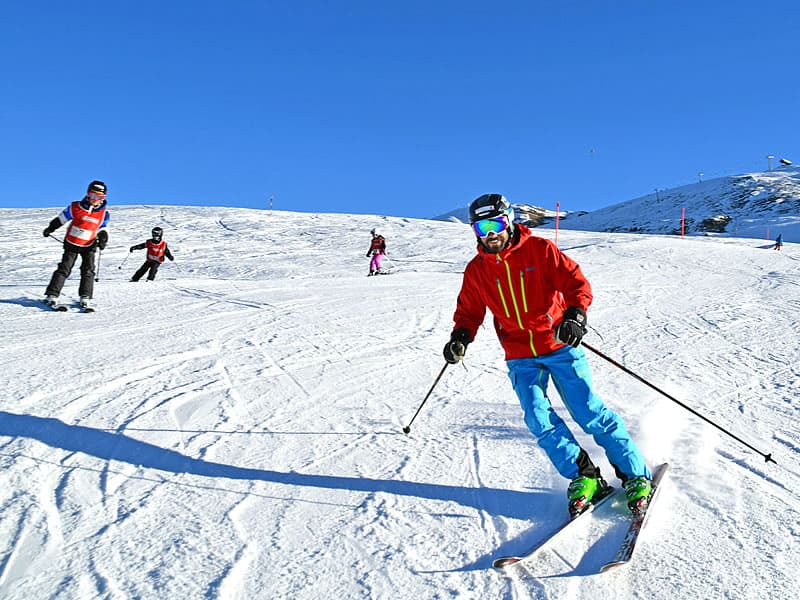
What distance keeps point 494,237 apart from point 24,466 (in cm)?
313

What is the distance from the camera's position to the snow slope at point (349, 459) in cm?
247

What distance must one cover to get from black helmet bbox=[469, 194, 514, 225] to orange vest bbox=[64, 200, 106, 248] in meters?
7.04

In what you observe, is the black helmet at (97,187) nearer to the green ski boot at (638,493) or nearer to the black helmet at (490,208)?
the black helmet at (490,208)

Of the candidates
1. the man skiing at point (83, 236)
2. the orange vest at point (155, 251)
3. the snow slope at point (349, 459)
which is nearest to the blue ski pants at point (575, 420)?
the snow slope at point (349, 459)

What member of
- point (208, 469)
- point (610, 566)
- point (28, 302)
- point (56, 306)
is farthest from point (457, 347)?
point (28, 302)

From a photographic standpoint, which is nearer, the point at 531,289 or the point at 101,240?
the point at 531,289

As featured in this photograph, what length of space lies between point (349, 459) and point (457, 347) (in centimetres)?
104

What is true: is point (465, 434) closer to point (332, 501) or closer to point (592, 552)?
point (332, 501)

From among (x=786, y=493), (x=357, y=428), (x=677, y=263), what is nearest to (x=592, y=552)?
(x=786, y=493)

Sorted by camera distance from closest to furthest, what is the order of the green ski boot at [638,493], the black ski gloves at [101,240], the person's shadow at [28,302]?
the green ski boot at [638,493]
the person's shadow at [28,302]
the black ski gloves at [101,240]

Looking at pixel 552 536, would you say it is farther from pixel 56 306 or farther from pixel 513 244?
pixel 56 306

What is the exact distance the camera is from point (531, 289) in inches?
123

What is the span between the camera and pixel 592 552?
260 centimetres

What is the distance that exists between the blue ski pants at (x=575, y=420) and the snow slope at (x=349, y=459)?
0.82 ft
